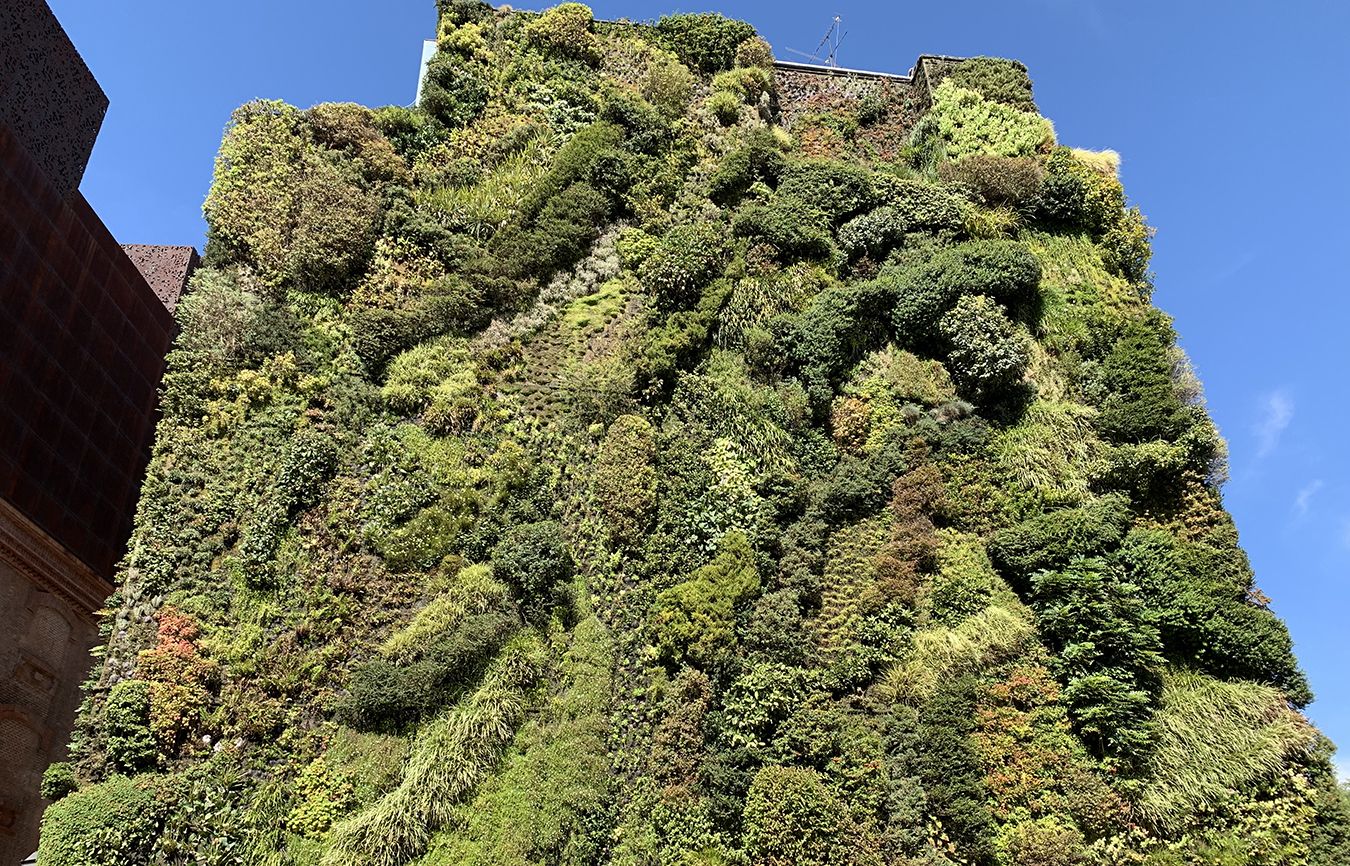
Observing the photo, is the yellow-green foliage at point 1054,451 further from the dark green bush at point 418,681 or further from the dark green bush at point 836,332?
the dark green bush at point 418,681

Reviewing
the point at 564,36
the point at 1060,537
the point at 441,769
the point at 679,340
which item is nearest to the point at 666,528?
the point at 679,340

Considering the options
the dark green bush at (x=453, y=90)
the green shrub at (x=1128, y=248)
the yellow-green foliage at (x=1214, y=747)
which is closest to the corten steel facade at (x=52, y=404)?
the dark green bush at (x=453, y=90)

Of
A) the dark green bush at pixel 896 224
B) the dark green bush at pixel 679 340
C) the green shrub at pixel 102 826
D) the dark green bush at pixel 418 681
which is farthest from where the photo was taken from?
the dark green bush at pixel 896 224

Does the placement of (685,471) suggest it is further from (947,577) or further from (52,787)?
(52,787)

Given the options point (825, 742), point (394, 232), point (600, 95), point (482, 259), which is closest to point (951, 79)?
point (600, 95)

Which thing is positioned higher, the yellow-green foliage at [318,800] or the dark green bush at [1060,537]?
the dark green bush at [1060,537]
